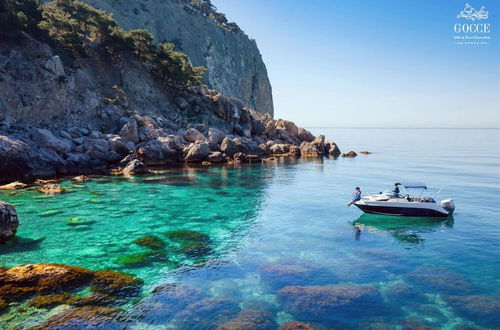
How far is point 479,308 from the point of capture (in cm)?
1420

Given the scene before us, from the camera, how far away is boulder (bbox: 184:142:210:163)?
56094 mm

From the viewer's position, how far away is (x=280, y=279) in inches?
655

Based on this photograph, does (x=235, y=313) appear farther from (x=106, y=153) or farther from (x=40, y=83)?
(x=40, y=83)

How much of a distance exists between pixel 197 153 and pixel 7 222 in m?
37.3

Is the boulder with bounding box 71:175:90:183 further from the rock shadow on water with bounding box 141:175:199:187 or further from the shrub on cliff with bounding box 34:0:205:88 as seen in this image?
the shrub on cliff with bounding box 34:0:205:88

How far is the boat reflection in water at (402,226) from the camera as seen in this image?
78.0 ft

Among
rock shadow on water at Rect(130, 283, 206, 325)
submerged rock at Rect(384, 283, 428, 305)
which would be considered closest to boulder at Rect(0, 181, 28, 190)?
rock shadow on water at Rect(130, 283, 206, 325)

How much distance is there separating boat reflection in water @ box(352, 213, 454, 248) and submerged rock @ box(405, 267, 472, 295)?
4.20m

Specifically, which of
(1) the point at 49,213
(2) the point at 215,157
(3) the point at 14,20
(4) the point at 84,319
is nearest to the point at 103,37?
(3) the point at 14,20

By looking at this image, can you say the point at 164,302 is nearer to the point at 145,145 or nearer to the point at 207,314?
the point at 207,314

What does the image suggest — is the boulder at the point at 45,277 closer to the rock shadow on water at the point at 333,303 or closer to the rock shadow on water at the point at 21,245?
the rock shadow on water at the point at 21,245

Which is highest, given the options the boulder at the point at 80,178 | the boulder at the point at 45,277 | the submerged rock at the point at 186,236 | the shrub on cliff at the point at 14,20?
the shrub on cliff at the point at 14,20

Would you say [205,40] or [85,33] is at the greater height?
[205,40]

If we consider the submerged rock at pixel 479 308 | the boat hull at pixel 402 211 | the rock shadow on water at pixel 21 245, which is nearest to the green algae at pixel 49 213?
the rock shadow on water at pixel 21 245
